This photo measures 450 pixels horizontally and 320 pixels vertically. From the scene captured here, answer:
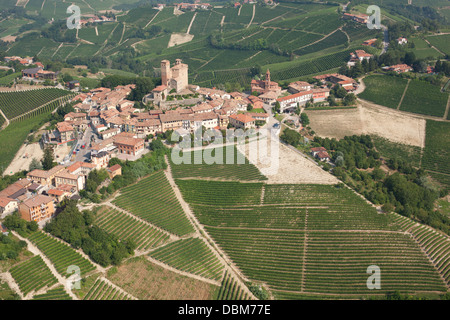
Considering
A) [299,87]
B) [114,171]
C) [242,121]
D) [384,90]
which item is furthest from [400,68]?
[114,171]

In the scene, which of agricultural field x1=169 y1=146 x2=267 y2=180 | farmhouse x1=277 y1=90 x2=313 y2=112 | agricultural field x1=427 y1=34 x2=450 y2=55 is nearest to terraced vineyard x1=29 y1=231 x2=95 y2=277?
agricultural field x1=169 y1=146 x2=267 y2=180

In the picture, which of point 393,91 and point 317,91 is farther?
point 393,91

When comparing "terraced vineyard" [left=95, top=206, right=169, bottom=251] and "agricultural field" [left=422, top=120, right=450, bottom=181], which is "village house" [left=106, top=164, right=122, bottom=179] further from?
"agricultural field" [left=422, top=120, right=450, bottom=181]

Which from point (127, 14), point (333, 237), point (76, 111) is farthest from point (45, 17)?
point (333, 237)

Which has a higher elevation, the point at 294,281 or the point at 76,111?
the point at 76,111

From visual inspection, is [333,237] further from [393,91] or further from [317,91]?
[393,91]

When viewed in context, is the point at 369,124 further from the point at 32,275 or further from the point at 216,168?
the point at 32,275

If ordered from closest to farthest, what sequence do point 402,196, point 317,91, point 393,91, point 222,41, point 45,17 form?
point 402,196 < point 317,91 < point 393,91 < point 222,41 < point 45,17

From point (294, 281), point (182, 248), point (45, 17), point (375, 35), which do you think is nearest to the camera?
point (294, 281)
